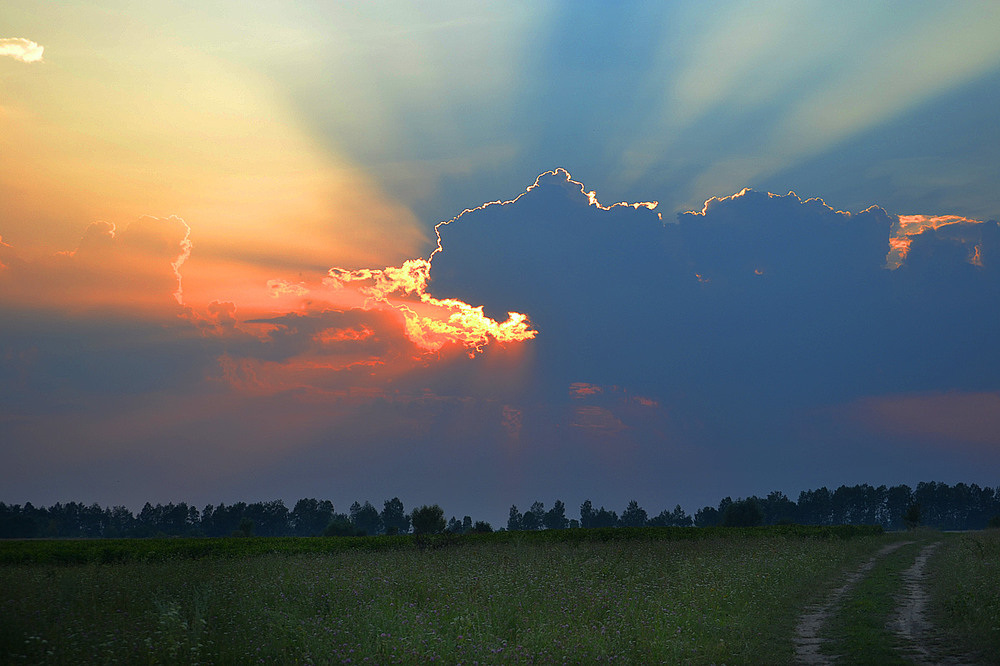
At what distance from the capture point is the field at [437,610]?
1207cm

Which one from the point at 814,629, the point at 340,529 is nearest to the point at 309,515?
the point at 340,529

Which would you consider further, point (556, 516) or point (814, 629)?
point (556, 516)

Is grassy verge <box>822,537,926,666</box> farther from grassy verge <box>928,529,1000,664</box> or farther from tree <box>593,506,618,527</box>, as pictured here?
tree <box>593,506,618,527</box>

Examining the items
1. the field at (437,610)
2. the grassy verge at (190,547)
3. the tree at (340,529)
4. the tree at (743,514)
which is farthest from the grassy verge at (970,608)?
the tree at (743,514)

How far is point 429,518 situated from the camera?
7869cm

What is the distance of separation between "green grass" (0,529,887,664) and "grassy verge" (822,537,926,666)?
1061 millimetres

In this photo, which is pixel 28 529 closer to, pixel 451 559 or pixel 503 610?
pixel 451 559

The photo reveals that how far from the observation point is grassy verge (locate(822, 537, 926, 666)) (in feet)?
43.4

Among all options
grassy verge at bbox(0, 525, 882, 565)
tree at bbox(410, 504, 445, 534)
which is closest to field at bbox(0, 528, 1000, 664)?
grassy verge at bbox(0, 525, 882, 565)

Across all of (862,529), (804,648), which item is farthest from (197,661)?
(862,529)

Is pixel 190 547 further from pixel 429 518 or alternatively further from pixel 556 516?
pixel 556 516

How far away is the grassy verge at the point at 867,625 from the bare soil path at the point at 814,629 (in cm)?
22

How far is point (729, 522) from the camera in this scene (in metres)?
111

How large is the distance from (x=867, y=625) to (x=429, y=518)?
6622 cm
